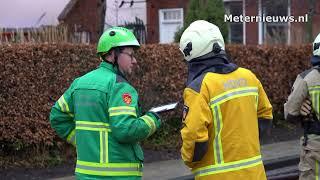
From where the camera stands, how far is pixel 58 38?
10305mm

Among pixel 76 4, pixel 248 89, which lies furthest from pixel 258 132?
pixel 76 4

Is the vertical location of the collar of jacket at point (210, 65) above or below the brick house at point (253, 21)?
below

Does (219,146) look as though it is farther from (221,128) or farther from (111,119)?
(111,119)

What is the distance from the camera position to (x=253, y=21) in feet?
69.6

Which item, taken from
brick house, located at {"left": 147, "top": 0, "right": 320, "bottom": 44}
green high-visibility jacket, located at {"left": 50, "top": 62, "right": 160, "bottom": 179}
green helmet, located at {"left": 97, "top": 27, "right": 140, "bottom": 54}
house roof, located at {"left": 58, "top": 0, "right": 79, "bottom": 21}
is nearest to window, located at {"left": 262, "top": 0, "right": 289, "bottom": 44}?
brick house, located at {"left": 147, "top": 0, "right": 320, "bottom": 44}

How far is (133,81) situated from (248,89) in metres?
6.58

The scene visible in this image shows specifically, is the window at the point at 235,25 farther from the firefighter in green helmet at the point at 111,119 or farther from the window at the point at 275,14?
the firefighter in green helmet at the point at 111,119

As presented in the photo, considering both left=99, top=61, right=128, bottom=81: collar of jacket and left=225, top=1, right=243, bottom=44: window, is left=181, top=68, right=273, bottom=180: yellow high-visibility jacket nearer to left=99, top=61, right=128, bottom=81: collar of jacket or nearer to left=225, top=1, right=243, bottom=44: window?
left=99, top=61, right=128, bottom=81: collar of jacket

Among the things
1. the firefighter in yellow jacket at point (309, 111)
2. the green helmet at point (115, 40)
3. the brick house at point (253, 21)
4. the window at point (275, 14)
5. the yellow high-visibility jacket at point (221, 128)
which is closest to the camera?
the yellow high-visibility jacket at point (221, 128)

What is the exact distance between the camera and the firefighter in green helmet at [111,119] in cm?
393

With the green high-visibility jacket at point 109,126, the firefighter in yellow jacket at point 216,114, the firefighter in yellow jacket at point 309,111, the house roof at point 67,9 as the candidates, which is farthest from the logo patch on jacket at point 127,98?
the house roof at point 67,9

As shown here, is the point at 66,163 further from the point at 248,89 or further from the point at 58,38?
the point at 248,89

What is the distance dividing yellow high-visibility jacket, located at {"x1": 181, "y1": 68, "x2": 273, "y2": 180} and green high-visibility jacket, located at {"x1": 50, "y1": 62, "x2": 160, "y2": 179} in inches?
13.9

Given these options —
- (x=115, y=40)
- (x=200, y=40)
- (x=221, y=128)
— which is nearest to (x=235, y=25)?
(x=115, y=40)
